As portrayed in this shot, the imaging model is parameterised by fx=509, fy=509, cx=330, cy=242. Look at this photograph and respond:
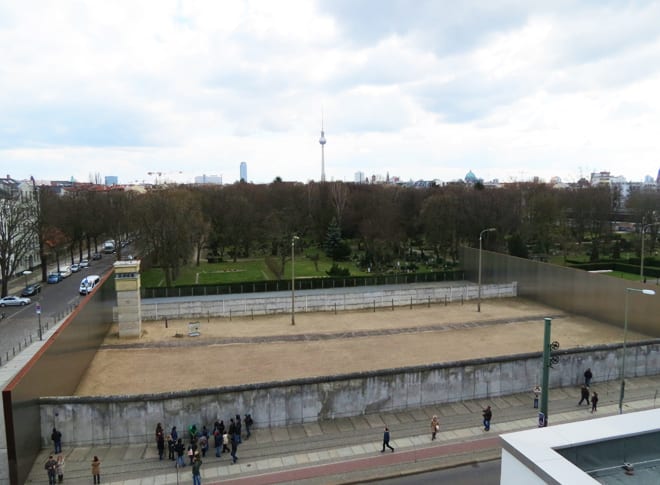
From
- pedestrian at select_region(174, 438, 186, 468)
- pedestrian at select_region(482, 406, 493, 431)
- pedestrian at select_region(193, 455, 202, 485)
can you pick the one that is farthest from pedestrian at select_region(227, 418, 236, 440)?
pedestrian at select_region(482, 406, 493, 431)

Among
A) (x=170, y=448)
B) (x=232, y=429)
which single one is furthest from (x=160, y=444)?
(x=232, y=429)

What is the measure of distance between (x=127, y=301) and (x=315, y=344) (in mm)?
12385

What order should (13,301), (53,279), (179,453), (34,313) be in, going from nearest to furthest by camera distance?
(179,453), (34,313), (13,301), (53,279)

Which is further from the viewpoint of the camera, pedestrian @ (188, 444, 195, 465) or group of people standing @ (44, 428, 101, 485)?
Answer: pedestrian @ (188, 444, 195, 465)

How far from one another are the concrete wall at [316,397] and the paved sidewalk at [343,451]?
16.1 inches

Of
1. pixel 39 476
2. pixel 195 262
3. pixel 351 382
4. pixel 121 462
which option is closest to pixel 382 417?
pixel 351 382

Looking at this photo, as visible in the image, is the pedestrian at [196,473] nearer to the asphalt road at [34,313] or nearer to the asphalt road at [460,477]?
the asphalt road at [460,477]

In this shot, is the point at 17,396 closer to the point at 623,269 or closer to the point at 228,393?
the point at 228,393

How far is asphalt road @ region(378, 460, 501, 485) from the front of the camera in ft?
54.3

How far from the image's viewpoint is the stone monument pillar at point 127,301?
107 feet

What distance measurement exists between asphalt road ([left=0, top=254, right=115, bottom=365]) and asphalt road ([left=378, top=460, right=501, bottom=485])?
23.1m

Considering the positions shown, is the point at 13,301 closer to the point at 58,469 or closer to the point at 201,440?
the point at 58,469

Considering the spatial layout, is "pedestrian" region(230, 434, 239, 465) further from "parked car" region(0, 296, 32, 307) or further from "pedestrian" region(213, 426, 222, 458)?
"parked car" region(0, 296, 32, 307)

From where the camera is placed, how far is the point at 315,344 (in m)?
30.9
